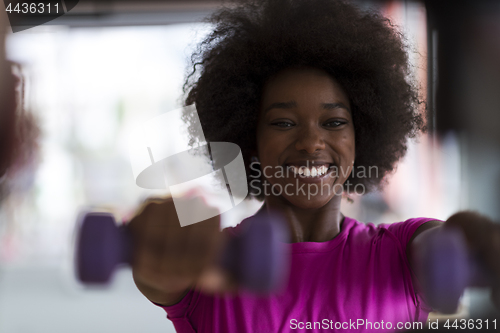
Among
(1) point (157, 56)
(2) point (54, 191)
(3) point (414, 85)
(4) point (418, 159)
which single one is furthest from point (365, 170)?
(2) point (54, 191)

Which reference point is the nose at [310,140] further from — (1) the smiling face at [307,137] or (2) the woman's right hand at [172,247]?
(2) the woman's right hand at [172,247]

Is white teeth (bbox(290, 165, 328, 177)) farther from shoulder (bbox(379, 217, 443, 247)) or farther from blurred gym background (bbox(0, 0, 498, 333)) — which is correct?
blurred gym background (bbox(0, 0, 498, 333))

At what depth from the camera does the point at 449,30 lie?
0.57 metres

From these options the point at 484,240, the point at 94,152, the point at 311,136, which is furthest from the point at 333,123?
the point at 94,152

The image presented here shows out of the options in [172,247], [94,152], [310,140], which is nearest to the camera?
[172,247]

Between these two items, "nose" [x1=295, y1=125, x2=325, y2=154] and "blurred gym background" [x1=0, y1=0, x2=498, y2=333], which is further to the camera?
"blurred gym background" [x1=0, y1=0, x2=498, y2=333]

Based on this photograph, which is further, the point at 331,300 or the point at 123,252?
the point at 331,300

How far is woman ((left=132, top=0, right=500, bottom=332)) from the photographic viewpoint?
0.32m

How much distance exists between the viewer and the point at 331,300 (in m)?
0.32

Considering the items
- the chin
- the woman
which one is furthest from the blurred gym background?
the chin

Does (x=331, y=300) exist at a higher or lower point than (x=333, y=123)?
lower

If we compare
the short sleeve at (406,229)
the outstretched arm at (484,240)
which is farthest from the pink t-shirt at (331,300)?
the outstretched arm at (484,240)

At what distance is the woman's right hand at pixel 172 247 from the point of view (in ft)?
0.61

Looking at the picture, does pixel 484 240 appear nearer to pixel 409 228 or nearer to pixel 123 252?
pixel 409 228
